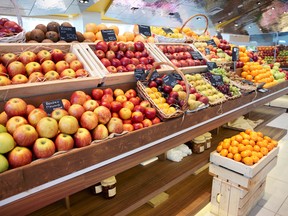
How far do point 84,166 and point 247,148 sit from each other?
1.64 metres

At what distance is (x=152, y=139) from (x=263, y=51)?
7.88 metres

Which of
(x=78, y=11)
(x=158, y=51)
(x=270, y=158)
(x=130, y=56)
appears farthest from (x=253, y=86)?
(x=78, y=11)

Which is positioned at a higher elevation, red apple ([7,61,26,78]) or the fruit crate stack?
red apple ([7,61,26,78])

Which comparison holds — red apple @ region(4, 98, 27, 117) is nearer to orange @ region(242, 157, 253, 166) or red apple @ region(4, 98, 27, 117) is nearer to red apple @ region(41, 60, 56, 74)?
red apple @ region(41, 60, 56, 74)

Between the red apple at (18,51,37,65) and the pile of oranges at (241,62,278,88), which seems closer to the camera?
the red apple at (18,51,37,65)

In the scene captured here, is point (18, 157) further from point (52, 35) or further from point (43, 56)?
point (52, 35)

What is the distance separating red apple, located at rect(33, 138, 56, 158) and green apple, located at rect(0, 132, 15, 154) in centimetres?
10

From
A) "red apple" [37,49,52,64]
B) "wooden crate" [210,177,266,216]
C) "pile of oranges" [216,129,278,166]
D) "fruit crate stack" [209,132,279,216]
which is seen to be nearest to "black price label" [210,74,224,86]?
"pile of oranges" [216,129,278,166]

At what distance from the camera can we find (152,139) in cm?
151

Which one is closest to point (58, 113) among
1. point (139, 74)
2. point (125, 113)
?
point (125, 113)

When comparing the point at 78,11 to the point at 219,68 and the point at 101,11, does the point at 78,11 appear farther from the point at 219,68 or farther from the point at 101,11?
the point at 219,68

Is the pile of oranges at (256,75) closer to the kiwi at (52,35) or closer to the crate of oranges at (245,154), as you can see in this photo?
the crate of oranges at (245,154)

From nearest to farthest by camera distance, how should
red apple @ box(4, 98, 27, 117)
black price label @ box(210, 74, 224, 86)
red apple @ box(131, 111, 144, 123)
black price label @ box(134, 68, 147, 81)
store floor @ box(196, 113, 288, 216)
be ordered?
red apple @ box(4, 98, 27, 117) → red apple @ box(131, 111, 144, 123) → black price label @ box(134, 68, 147, 81) → store floor @ box(196, 113, 288, 216) → black price label @ box(210, 74, 224, 86)

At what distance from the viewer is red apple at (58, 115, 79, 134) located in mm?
1164
